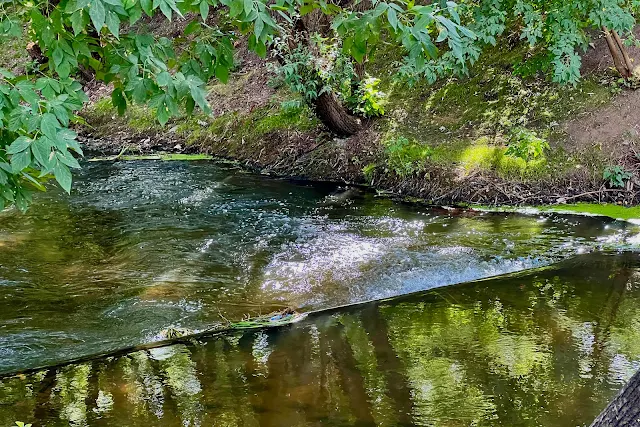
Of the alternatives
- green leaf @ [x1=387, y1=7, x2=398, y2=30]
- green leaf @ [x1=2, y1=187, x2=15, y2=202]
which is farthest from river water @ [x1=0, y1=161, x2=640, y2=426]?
green leaf @ [x1=387, y1=7, x2=398, y2=30]

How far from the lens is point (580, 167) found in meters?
8.45

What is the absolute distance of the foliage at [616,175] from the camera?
8.03 meters

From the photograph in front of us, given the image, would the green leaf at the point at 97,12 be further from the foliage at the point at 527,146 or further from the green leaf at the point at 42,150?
the foliage at the point at 527,146

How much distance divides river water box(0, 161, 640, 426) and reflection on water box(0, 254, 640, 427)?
16mm

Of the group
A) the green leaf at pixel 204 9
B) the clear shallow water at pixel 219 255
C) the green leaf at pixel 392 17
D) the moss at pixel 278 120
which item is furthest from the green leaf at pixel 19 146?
the moss at pixel 278 120

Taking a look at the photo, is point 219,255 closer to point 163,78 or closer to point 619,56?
point 163,78

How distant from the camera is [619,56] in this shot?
29.4 ft

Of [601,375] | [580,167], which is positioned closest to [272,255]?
[601,375]

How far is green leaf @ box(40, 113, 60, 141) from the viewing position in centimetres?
190

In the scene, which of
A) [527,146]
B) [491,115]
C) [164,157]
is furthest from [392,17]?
[164,157]

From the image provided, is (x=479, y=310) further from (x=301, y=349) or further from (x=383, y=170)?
(x=383, y=170)

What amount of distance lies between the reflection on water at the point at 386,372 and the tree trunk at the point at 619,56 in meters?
4.44

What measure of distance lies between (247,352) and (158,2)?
12.3ft

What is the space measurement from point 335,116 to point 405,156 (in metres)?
1.57
